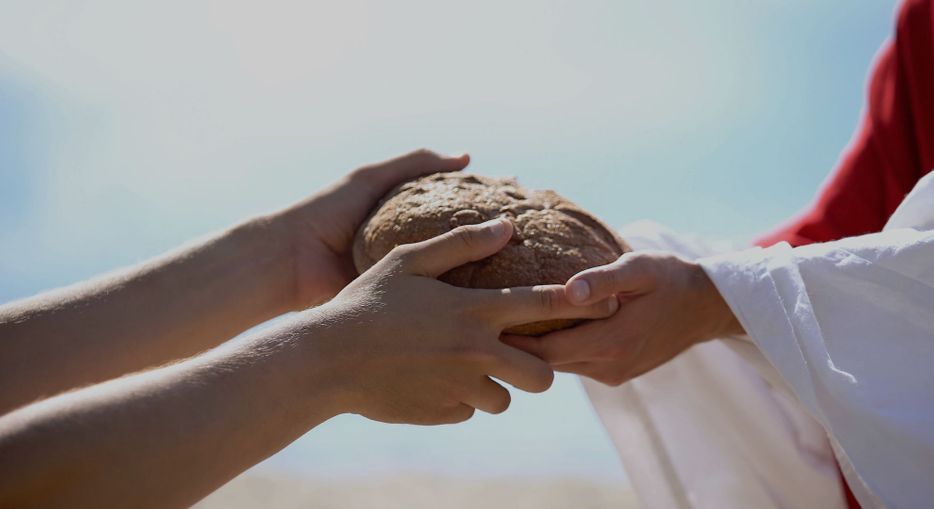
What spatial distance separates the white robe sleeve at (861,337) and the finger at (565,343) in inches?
13.8

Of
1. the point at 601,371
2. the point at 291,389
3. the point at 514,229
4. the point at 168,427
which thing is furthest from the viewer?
the point at 601,371

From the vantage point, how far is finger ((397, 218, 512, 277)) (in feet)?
6.63

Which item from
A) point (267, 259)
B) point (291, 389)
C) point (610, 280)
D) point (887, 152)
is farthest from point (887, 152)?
point (291, 389)

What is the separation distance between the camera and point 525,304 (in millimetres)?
2020

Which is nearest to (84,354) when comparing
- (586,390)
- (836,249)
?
(586,390)

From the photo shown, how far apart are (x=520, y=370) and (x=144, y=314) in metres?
1.18

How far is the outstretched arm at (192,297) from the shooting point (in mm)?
2213

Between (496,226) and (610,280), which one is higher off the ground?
(496,226)

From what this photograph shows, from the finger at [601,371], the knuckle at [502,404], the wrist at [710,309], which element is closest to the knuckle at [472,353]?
the knuckle at [502,404]

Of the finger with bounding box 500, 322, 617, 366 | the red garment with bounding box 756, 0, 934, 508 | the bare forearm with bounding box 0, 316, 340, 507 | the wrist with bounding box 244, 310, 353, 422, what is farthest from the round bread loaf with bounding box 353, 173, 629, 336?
the red garment with bounding box 756, 0, 934, 508

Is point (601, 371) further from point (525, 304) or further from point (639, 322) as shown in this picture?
point (525, 304)

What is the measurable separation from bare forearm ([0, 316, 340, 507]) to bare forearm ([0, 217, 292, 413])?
0.66 metres

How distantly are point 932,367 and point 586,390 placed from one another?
1199 millimetres

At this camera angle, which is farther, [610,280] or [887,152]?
[887,152]
